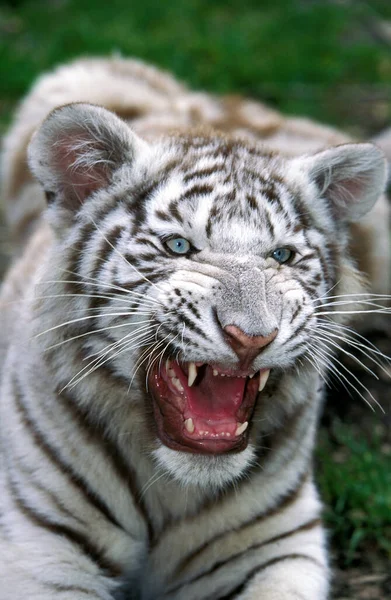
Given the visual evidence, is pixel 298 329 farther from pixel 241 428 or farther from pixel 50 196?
pixel 50 196

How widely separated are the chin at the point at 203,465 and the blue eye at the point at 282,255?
441 millimetres

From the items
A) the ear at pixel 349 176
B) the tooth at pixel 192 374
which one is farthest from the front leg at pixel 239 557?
the ear at pixel 349 176

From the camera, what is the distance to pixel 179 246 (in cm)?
228

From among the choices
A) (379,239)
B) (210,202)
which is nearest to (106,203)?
(210,202)

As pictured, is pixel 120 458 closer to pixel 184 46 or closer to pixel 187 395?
pixel 187 395

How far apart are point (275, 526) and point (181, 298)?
2.46 ft

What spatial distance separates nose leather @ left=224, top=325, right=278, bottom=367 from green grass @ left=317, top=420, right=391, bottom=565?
3.63ft

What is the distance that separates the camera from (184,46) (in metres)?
6.62

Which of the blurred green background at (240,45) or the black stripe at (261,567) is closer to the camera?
the black stripe at (261,567)

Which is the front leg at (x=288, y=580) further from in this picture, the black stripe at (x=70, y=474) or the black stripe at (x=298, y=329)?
the black stripe at (x=298, y=329)

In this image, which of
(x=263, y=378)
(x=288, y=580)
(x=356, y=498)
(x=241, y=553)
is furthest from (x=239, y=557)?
(x=356, y=498)

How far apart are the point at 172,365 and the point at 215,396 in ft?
0.40

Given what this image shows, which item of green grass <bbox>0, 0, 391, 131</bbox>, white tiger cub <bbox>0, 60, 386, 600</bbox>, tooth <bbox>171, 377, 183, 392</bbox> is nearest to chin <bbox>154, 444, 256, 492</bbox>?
white tiger cub <bbox>0, 60, 386, 600</bbox>

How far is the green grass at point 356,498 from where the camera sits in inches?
119
